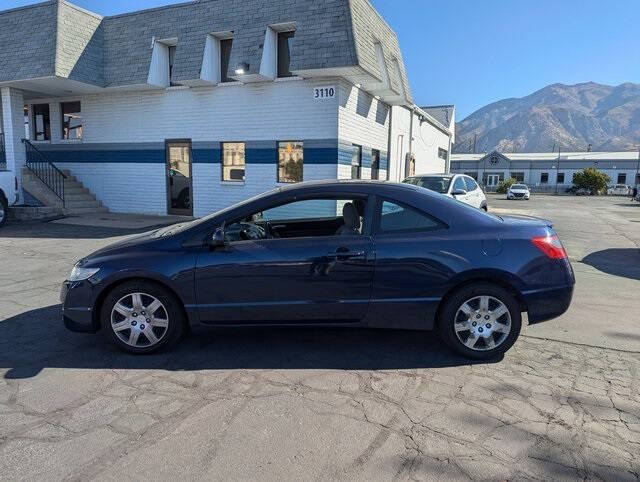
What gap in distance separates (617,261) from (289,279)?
25.4 feet

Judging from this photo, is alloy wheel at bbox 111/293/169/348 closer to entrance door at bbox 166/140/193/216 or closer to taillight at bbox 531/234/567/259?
taillight at bbox 531/234/567/259

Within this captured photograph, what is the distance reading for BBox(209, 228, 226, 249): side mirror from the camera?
13.1 feet

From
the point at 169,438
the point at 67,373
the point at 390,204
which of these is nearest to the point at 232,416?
the point at 169,438

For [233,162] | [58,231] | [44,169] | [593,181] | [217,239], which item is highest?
[593,181]

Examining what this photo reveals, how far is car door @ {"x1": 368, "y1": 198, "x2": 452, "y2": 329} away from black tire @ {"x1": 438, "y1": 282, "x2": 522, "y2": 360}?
0.13 metres

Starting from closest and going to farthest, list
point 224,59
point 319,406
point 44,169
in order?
point 319,406, point 224,59, point 44,169

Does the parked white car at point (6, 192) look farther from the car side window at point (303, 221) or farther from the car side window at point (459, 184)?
the car side window at point (459, 184)

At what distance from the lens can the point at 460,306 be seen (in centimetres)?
399

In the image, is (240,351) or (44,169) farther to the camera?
(44,169)

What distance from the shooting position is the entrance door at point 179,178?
50.8 ft

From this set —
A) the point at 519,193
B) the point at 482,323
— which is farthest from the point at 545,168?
the point at 482,323

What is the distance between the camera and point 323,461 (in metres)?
2.69

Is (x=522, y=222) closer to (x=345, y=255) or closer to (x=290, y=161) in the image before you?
(x=345, y=255)

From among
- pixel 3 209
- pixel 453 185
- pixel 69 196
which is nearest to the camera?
pixel 453 185
